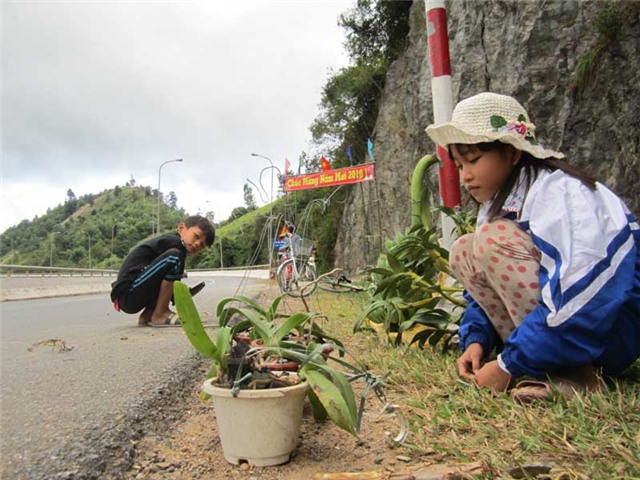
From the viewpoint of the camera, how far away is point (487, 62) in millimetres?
8633

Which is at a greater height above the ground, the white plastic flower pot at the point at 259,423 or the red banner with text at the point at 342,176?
the red banner with text at the point at 342,176

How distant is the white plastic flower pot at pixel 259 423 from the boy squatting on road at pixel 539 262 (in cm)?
67

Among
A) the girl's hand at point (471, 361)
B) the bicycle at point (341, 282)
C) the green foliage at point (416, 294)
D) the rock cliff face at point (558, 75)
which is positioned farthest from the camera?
the rock cliff face at point (558, 75)

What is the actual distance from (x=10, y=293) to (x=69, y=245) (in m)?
59.0

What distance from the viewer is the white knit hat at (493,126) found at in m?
1.58

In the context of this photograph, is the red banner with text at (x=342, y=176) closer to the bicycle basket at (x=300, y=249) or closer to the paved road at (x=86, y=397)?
the bicycle basket at (x=300, y=249)

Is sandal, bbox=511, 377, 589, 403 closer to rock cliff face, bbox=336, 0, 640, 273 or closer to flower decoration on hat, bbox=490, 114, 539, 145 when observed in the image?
flower decoration on hat, bbox=490, 114, 539, 145

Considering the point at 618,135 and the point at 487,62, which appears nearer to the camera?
the point at 618,135

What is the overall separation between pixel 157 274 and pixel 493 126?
340cm

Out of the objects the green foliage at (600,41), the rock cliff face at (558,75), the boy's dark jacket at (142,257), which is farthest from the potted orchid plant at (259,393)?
the green foliage at (600,41)

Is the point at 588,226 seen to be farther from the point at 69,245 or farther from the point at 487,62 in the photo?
the point at 69,245

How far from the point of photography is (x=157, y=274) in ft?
14.3

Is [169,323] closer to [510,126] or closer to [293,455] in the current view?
[293,455]

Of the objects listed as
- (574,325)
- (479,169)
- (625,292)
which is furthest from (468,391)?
(479,169)
